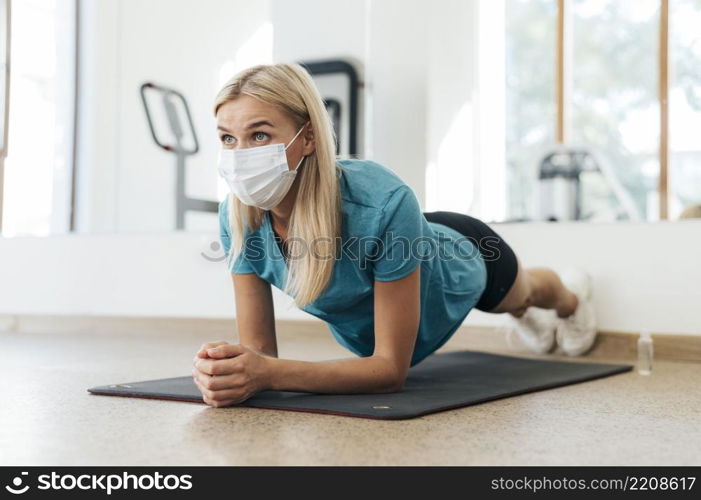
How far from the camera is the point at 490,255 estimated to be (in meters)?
2.34

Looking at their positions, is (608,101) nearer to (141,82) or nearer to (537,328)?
(537,328)

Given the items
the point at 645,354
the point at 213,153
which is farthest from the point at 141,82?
the point at 645,354

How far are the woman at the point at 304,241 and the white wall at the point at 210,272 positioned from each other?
82 centimetres

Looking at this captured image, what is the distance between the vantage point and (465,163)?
3299 millimetres

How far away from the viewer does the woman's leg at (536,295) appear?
247cm

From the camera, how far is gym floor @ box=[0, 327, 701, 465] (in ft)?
4.15

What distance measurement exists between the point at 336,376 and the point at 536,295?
1.09m

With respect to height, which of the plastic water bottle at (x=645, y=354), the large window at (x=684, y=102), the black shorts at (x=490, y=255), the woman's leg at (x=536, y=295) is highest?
the large window at (x=684, y=102)

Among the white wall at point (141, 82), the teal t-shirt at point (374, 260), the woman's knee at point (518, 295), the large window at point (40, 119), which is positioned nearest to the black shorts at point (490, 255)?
the woman's knee at point (518, 295)

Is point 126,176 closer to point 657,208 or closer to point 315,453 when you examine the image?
point 657,208

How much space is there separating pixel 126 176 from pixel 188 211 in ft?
1.33

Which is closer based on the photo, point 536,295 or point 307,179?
point 307,179

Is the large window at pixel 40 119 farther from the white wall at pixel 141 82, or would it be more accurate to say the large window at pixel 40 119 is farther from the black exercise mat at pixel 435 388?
the black exercise mat at pixel 435 388

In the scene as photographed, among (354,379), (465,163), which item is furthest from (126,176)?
(354,379)
